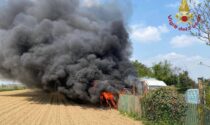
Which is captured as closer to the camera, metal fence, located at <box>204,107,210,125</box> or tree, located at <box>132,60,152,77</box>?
metal fence, located at <box>204,107,210,125</box>

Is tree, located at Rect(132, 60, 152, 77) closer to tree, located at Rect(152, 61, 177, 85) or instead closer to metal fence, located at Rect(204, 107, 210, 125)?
tree, located at Rect(152, 61, 177, 85)

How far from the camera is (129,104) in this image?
2605cm

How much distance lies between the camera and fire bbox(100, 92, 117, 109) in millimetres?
30016

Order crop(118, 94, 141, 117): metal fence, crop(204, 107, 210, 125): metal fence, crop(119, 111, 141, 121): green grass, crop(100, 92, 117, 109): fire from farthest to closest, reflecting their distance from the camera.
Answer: crop(100, 92, 117, 109): fire, crop(118, 94, 141, 117): metal fence, crop(119, 111, 141, 121): green grass, crop(204, 107, 210, 125): metal fence

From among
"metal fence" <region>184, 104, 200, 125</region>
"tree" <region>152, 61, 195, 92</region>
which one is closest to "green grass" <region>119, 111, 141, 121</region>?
"metal fence" <region>184, 104, 200, 125</region>

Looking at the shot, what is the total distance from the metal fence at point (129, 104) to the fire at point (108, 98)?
96cm

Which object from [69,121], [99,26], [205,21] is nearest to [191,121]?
[205,21]

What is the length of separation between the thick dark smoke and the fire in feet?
1.39

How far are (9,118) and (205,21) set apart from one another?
12890 mm

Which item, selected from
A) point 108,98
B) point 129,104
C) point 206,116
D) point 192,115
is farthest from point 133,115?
point 206,116

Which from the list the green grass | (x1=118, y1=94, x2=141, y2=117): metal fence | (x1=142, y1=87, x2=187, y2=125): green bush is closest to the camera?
(x1=142, y1=87, x2=187, y2=125): green bush

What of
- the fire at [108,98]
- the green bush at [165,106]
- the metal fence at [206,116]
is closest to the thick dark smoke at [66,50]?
the fire at [108,98]

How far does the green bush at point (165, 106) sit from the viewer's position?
18.6m

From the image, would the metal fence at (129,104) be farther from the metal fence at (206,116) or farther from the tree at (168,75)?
the tree at (168,75)
